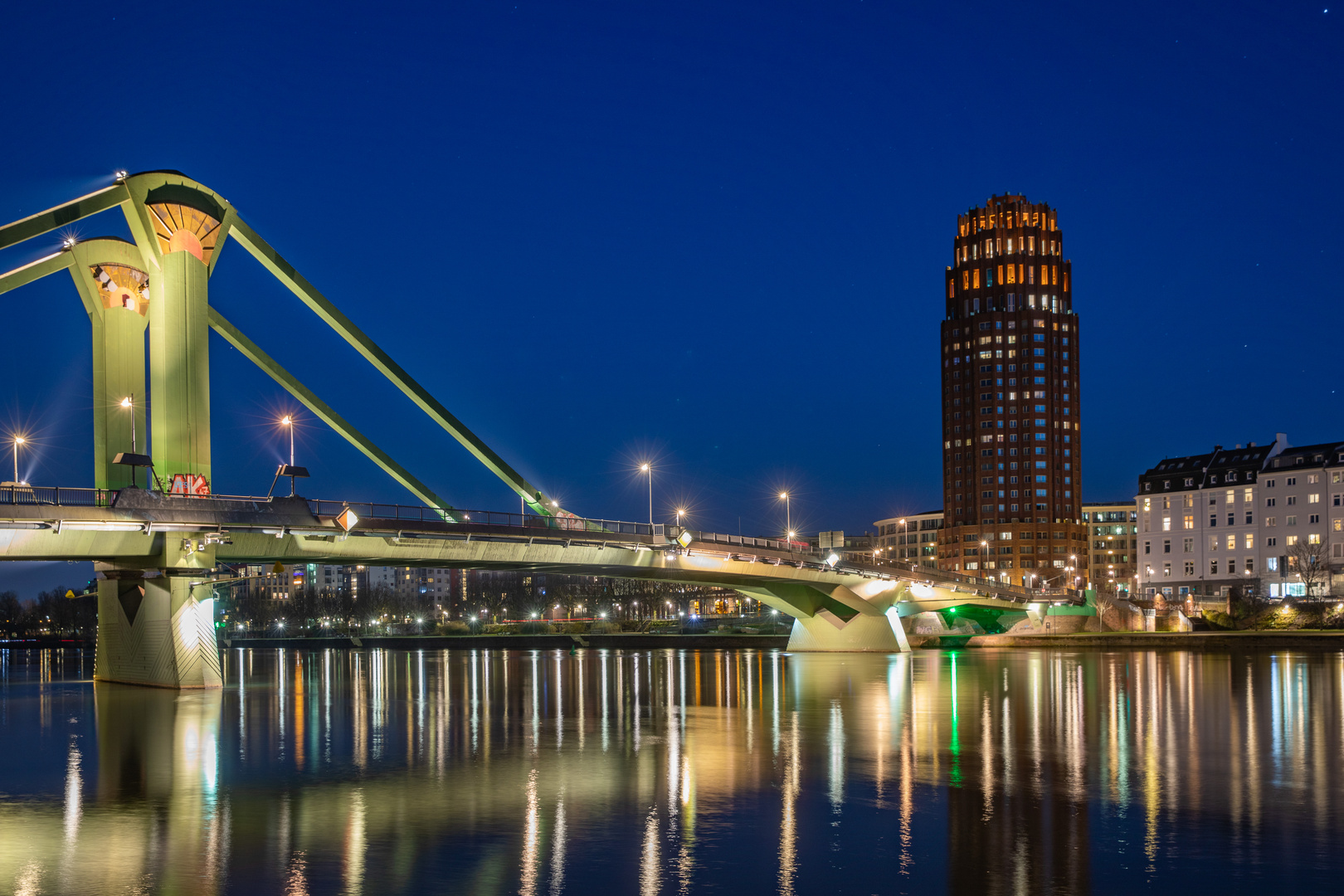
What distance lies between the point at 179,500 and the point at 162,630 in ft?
21.5

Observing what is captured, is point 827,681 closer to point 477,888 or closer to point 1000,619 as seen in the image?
point 477,888

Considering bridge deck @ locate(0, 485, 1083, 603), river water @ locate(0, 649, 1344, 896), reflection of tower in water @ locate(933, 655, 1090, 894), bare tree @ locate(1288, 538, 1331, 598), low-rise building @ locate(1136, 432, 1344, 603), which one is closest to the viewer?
reflection of tower in water @ locate(933, 655, 1090, 894)

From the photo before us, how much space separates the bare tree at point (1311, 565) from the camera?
11375 centimetres

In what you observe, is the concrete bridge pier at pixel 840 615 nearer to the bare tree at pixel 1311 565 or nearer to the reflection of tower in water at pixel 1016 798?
the bare tree at pixel 1311 565

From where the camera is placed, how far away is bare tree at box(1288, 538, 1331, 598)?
11375 centimetres

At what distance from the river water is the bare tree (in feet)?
258

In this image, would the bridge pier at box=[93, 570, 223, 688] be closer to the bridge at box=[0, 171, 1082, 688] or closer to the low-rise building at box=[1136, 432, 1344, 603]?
the bridge at box=[0, 171, 1082, 688]

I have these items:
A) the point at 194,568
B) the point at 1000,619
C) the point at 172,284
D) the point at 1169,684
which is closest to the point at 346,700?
the point at 194,568

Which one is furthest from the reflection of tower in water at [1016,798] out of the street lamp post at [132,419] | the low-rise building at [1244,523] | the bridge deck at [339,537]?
the low-rise building at [1244,523]

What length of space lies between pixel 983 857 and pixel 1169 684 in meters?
38.7

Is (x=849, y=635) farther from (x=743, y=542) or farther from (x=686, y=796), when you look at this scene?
(x=686, y=796)

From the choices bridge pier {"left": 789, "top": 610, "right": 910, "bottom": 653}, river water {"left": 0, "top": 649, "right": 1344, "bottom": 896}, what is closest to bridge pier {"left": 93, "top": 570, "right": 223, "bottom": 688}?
river water {"left": 0, "top": 649, "right": 1344, "bottom": 896}

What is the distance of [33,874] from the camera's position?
14539mm

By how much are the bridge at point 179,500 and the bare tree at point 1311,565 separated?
222ft
